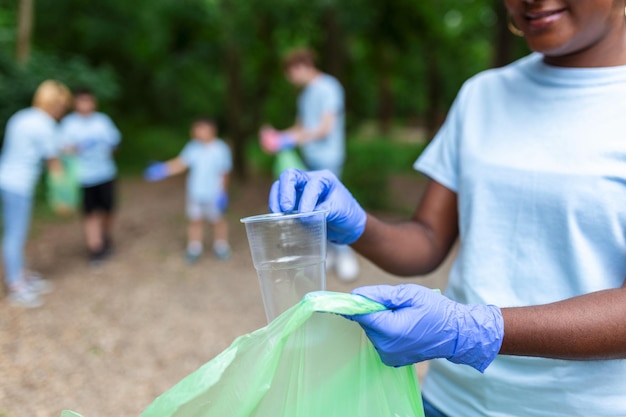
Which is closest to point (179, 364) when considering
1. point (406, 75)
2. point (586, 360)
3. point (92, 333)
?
point (92, 333)

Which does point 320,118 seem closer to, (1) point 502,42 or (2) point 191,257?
(2) point 191,257

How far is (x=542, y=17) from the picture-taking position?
4.37ft

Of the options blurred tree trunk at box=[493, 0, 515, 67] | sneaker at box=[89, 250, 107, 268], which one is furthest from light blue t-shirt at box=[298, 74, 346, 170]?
blurred tree trunk at box=[493, 0, 515, 67]

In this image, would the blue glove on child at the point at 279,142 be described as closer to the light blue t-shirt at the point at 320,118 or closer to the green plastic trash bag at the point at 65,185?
the light blue t-shirt at the point at 320,118

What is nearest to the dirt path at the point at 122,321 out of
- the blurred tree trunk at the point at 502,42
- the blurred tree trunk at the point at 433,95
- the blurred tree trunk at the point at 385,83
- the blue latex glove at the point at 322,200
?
the blue latex glove at the point at 322,200

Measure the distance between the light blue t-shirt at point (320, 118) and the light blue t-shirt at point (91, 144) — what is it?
192 centimetres

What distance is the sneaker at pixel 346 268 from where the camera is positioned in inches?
221

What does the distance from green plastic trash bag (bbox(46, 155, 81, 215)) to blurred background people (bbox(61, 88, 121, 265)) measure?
0.08 metres

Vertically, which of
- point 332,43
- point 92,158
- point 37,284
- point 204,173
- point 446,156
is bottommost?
point 37,284

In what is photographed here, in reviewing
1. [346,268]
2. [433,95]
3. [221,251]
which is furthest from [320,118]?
[433,95]

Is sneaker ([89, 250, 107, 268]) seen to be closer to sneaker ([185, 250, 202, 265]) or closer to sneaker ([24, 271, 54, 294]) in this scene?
sneaker ([24, 271, 54, 294])

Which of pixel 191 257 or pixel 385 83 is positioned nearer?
pixel 191 257

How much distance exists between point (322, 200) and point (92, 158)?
191 inches

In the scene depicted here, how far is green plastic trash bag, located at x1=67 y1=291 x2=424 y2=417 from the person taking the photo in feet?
3.84
